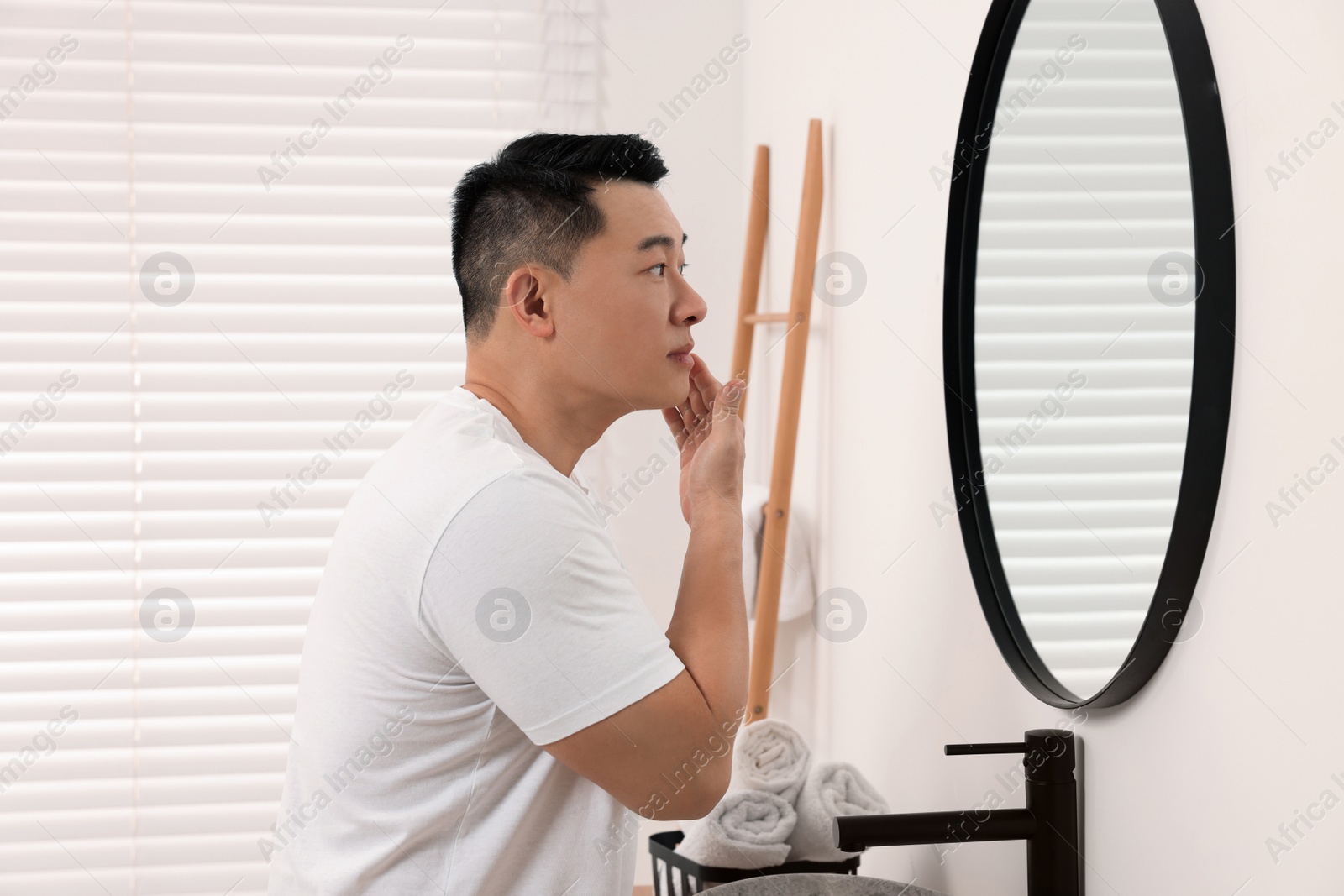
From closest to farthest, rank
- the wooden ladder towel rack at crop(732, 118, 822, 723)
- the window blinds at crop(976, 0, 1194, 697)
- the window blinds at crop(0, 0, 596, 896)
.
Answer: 1. the window blinds at crop(976, 0, 1194, 697)
2. the wooden ladder towel rack at crop(732, 118, 822, 723)
3. the window blinds at crop(0, 0, 596, 896)

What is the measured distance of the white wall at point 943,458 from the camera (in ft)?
1.63

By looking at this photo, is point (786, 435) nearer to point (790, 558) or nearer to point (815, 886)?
point (790, 558)

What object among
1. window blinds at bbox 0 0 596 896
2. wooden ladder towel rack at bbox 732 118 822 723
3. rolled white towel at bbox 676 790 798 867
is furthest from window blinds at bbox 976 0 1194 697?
window blinds at bbox 0 0 596 896

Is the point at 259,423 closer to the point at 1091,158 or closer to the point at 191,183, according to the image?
the point at 191,183

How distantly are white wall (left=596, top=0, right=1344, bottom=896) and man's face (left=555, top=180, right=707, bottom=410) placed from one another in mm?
289

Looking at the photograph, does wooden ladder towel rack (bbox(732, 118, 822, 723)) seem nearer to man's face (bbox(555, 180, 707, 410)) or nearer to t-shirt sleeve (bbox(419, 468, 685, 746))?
man's face (bbox(555, 180, 707, 410))

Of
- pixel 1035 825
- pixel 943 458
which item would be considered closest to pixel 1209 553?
pixel 1035 825

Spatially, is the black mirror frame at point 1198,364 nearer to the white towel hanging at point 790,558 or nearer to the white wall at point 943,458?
the white wall at point 943,458

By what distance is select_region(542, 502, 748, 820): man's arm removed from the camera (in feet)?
2.21

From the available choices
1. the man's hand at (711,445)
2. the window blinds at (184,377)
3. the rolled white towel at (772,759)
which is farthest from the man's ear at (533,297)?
the window blinds at (184,377)

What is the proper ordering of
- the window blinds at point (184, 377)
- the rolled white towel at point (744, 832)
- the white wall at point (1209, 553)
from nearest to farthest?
the white wall at point (1209, 553)
the rolled white towel at point (744, 832)
the window blinds at point (184, 377)

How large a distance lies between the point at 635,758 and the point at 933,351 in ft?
1.63

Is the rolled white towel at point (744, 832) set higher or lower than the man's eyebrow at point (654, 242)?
lower

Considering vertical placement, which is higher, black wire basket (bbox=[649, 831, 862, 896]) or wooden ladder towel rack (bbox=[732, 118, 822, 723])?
wooden ladder towel rack (bbox=[732, 118, 822, 723])
